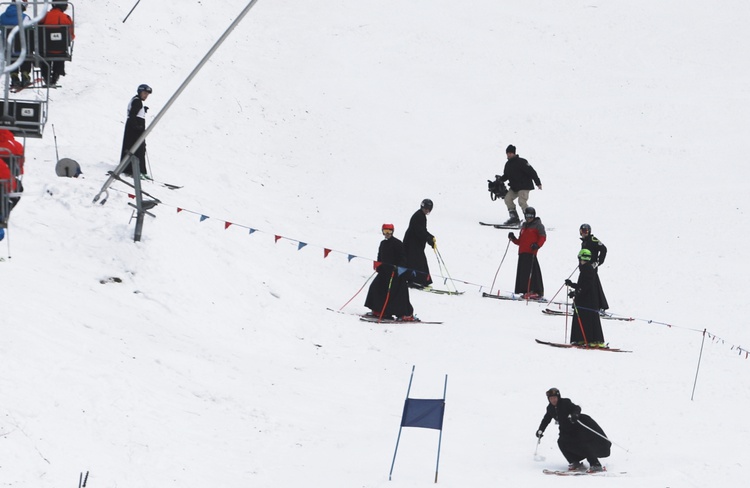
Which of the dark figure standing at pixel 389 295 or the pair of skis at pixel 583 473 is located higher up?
the dark figure standing at pixel 389 295

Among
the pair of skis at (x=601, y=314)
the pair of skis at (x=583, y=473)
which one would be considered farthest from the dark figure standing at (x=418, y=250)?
the pair of skis at (x=583, y=473)

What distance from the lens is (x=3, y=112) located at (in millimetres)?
12133

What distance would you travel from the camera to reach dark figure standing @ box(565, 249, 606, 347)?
17.6m

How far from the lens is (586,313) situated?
57.8ft

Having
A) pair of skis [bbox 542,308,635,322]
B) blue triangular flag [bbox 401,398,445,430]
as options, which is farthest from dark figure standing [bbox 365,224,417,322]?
blue triangular flag [bbox 401,398,445,430]

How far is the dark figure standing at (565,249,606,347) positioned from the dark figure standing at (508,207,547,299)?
8.14 ft

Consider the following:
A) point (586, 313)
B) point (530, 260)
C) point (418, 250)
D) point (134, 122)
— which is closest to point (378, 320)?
point (418, 250)

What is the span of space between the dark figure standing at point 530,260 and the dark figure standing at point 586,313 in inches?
97.6

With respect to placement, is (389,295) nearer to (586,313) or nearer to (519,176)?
(586,313)

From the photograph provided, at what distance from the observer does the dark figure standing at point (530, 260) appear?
801 inches

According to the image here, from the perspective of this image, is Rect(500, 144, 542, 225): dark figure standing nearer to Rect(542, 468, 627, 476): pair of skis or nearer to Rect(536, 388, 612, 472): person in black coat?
Rect(536, 388, 612, 472): person in black coat

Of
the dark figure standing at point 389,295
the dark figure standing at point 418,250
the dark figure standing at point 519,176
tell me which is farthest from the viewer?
the dark figure standing at point 519,176

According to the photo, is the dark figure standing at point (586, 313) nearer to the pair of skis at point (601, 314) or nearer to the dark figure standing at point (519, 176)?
the pair of skis at point (601, 314)

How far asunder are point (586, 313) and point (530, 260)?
2912 millimetres
